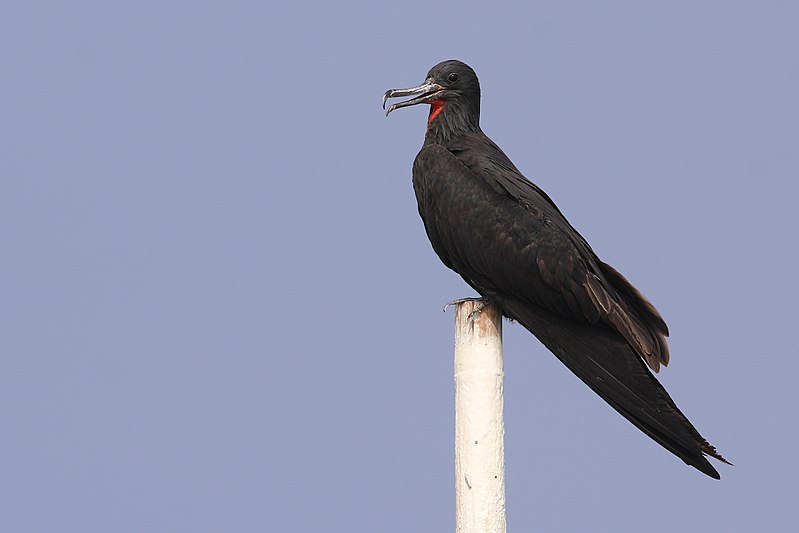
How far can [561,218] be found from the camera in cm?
764

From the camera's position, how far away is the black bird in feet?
22.4

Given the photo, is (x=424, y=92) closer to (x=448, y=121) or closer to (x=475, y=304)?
(x=448, y=121)

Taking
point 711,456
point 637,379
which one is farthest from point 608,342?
point 711,456

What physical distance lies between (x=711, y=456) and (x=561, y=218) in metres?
1.82

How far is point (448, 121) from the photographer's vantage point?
8109 mm

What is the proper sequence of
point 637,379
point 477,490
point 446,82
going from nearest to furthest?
point 477,490
point 637,379
point 446,82

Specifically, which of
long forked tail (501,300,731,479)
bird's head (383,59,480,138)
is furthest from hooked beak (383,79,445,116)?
long forked tail (501,300,731,479)

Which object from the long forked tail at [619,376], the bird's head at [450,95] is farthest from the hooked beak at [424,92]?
the long forked tail at [619,376]

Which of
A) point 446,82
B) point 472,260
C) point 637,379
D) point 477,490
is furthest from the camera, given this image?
point 446,82

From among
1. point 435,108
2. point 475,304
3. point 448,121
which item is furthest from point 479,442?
point 435,108

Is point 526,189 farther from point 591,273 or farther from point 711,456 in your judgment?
point 711,456

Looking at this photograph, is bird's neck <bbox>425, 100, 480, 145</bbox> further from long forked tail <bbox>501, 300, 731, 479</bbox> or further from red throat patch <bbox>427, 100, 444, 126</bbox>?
long forked tail <bbox>501, 300, 731, 479</bbox>

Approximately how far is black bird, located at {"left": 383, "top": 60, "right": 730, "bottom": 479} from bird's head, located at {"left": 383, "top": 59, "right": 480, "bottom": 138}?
11cm

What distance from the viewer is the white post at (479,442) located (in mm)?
6316
